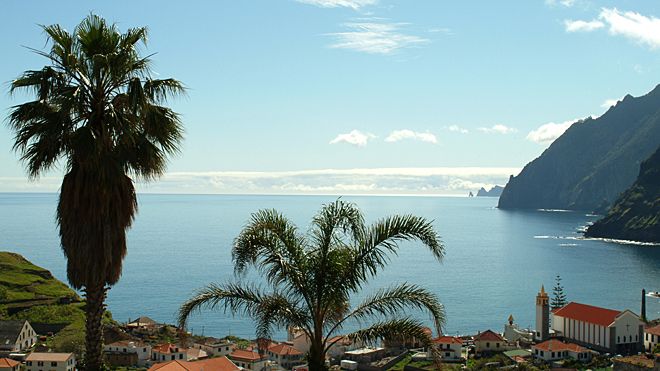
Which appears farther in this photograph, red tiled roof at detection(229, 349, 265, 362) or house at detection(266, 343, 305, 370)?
house at detection(266, 343, 305, 370)

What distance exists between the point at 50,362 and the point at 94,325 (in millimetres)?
46157

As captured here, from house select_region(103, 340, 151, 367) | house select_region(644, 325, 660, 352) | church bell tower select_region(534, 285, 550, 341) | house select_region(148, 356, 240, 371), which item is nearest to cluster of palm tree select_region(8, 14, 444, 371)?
house select_region(148, 356, 240, 371)

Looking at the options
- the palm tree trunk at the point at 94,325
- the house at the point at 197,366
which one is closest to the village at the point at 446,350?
the house at the point at 197,366

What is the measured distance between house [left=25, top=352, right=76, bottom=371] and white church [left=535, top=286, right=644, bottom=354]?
150 feet

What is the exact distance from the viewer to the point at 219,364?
46.8 m

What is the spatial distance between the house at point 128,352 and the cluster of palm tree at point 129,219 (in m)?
52.9

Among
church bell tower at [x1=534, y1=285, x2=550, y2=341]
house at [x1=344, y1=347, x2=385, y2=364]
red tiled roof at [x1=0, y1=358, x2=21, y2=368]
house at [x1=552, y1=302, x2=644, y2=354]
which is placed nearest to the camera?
red tiled roof at [x1=0, y1=358, x2=21, y2=368]

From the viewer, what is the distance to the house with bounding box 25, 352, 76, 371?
52.4 meters

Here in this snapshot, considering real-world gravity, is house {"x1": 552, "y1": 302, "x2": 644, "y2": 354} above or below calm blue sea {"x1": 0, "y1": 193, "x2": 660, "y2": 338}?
above

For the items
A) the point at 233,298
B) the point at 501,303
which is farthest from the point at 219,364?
the point at 501,303

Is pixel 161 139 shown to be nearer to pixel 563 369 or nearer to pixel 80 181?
pixel 80 181

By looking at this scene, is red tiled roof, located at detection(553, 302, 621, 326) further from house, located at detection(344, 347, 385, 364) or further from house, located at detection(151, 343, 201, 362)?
house, located at detection(151, 343, 201, 362)

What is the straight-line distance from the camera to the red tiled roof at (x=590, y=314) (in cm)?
6869

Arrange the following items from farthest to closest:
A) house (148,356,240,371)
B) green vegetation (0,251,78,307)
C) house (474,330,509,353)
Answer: green vegetation (0,251,78,307)
house (474,330,509,353)
house (148,356,240,371)
